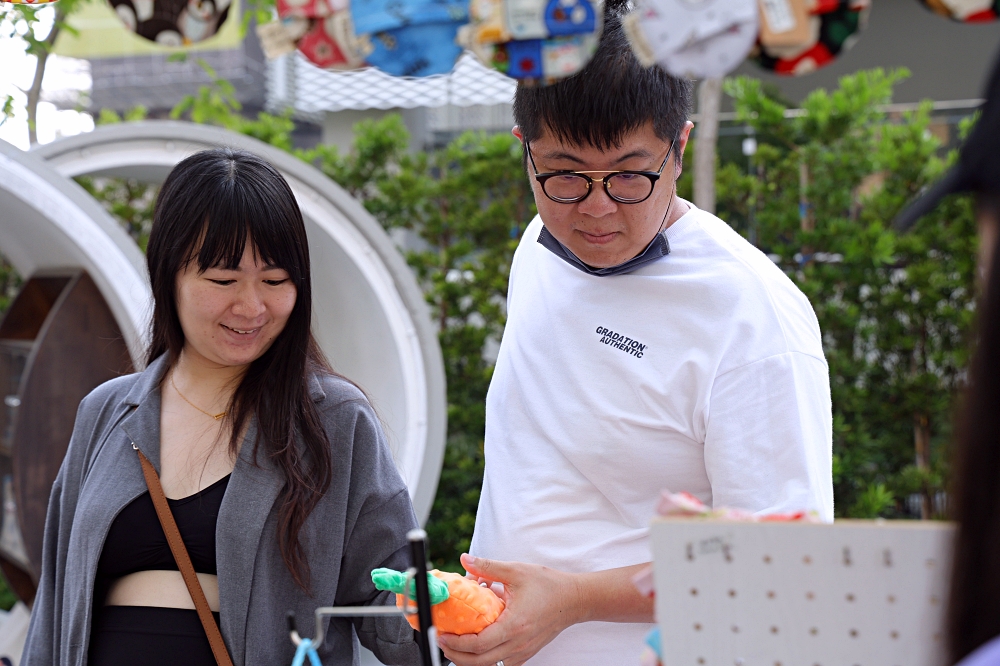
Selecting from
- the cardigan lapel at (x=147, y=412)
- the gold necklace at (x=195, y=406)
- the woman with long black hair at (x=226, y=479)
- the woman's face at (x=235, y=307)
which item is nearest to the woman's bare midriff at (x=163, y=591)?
the woman with long black hair at (x=226, y=479)

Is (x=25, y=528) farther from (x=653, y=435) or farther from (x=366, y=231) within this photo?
(x=653, y=435)

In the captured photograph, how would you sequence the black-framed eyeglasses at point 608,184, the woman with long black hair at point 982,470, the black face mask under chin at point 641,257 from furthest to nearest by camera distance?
the black face mask under chin at point 641,257 < the black-framed eyeglasses at point 608,184 < the woman with long black hair at point 982,470

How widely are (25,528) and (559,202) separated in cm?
304

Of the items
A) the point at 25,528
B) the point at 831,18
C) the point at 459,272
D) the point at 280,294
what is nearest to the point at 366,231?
the point at 459,272

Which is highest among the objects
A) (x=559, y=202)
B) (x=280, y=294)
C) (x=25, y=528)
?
(x=559, y=202)

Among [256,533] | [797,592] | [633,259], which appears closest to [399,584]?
[256,533]

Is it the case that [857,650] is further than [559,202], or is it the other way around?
[559,202]

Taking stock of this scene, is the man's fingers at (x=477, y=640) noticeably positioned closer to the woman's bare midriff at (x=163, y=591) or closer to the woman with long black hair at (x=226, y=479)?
the woman with long black hair at (x=226, y=479)

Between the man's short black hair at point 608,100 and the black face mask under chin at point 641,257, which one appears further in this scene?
the black face mask under chin at point 641,257

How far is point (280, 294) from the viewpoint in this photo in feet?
6.35

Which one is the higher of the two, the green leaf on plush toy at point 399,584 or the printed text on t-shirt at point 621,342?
the printed text on t-shirt at point 621,342

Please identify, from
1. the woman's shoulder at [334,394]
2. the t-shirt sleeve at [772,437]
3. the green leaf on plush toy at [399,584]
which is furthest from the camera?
the woman's shoulder at [334,394]

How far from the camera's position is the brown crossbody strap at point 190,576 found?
5.82 feet

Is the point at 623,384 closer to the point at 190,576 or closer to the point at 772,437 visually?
the point at 772,437
